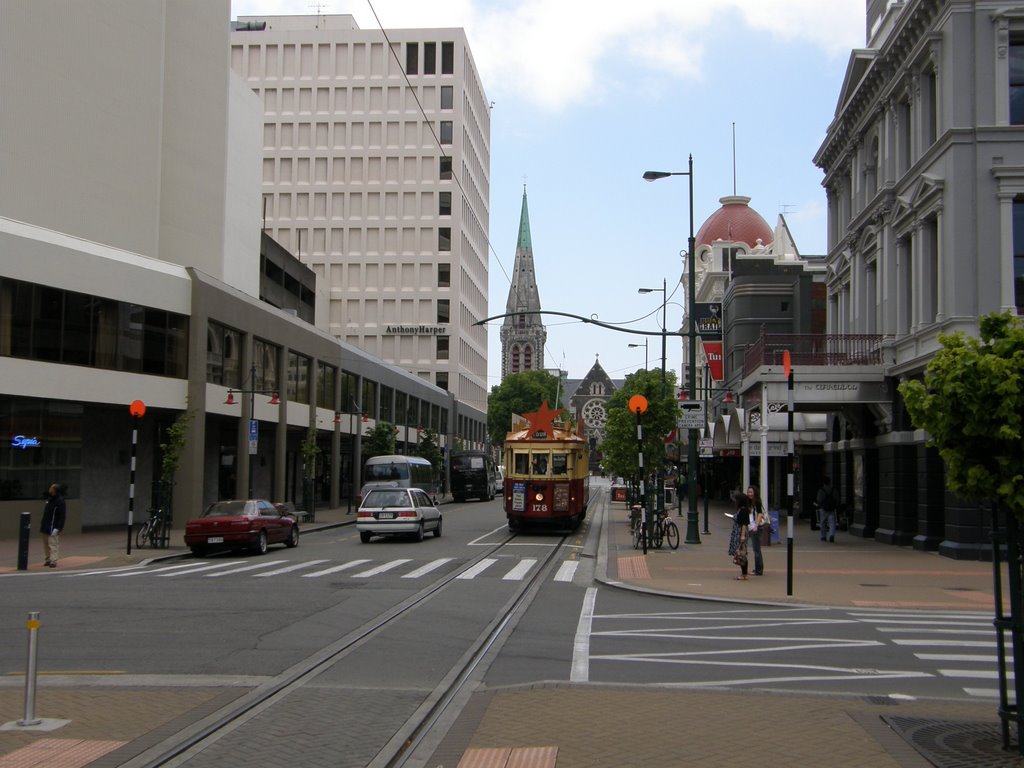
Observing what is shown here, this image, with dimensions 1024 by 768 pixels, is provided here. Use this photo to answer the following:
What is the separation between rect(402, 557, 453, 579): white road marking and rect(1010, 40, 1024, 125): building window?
1705cm

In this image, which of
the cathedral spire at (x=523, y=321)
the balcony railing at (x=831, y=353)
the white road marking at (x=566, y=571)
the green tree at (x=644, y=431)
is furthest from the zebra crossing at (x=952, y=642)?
the cathedral spire at (x=523, y=321)

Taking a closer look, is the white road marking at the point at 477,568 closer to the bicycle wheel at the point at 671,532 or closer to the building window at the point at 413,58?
the bicycle wheel at the point at 671,532

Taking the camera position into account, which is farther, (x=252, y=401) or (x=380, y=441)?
(x=380, y=441)

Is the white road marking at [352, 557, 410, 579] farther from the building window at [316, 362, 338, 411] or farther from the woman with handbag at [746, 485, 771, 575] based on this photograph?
the building window at [316, 362, 338, 411]

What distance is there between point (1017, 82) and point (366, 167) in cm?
6799

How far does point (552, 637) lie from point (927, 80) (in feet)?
67.9

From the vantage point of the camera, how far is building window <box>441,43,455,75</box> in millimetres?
88812

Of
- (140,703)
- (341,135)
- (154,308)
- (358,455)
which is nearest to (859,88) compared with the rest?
(154,308)

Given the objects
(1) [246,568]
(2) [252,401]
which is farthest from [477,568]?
(2) [252,401]

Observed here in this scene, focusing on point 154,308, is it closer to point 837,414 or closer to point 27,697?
point 837,414

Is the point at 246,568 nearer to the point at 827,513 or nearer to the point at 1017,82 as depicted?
the point at 827,513

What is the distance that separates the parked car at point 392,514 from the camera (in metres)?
30.5

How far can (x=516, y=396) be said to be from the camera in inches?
5561

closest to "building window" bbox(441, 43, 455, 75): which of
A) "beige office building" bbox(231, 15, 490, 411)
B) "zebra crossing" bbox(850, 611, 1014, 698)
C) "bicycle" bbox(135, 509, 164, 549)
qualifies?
"beige office building" bbox(231, 15, 490, 411)
